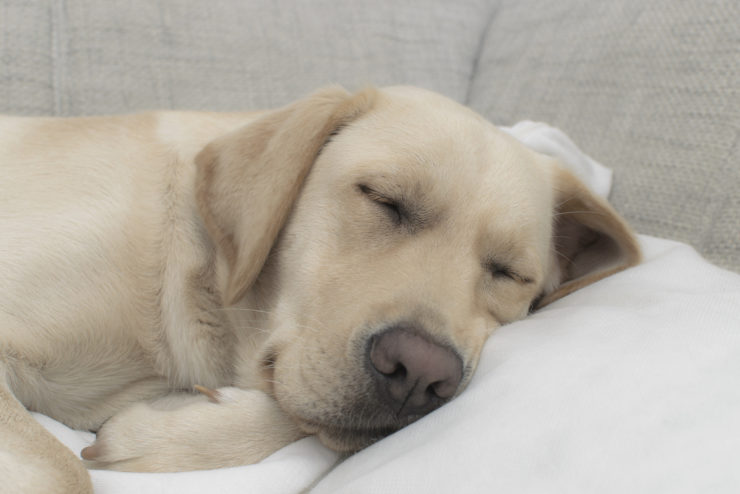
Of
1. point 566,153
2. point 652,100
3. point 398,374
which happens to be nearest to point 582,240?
point 566,153

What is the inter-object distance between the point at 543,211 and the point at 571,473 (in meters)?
1.11

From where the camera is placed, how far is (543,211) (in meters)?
1.97

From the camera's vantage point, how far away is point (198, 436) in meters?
1.49

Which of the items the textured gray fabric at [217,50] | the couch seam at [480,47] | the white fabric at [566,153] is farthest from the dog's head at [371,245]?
the couch seam at [480,47]

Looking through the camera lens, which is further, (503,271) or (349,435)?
(503,271)

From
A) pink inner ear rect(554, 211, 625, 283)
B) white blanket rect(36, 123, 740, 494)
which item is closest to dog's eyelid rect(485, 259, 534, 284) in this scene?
white blanket rect(36, 123, 740, 494)

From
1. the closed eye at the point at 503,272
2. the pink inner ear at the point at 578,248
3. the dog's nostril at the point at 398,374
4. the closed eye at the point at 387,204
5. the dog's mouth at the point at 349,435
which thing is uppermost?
the closed eye at the point at 387,204

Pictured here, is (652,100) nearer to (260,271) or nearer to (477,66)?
(477,66)

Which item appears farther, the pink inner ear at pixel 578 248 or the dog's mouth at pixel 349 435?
the pink inner ear at pixel 578 248

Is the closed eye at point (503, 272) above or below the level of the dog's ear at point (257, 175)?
below

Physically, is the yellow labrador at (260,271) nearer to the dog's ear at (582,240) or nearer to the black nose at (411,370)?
the black nose at (411,370)

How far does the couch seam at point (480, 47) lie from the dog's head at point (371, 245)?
7.60 feet

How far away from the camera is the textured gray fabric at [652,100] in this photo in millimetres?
2334

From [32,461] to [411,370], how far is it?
78 cm
